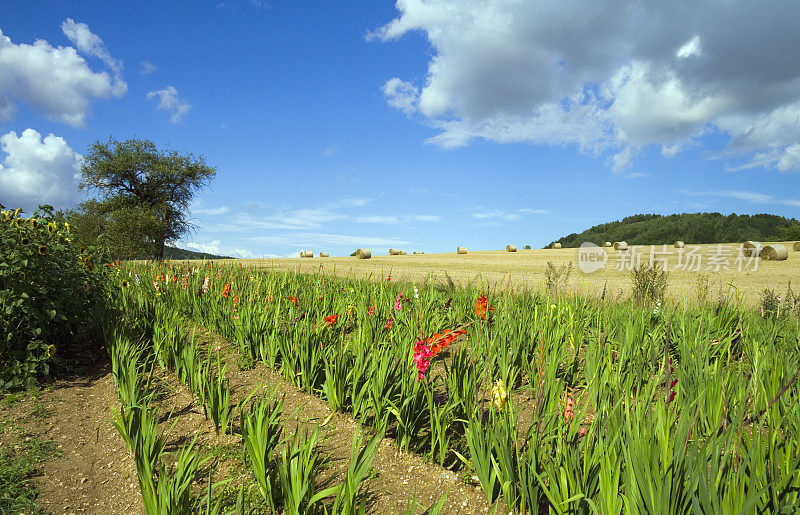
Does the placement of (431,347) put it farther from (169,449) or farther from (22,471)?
(22,471)

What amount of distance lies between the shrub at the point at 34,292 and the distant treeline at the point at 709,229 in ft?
162

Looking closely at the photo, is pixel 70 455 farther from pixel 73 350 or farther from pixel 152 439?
pixel 73 350

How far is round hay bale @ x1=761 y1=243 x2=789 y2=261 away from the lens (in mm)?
24188

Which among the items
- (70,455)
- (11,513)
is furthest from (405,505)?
(70,455)

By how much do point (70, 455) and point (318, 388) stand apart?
2.01 metres

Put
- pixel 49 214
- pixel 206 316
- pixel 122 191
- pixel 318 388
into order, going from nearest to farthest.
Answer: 1. pixel 318 388
2. pixel 49 214
3. pixel 206 316
4. pixel 122 191

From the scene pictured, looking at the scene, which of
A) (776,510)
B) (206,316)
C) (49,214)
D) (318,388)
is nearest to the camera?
(776,510)

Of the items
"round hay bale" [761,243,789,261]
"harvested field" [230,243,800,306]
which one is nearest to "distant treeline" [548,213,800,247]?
"round hay bale" [761,243,789,261]

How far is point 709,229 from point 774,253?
28294 millimetres

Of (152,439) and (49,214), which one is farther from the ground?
(49,214)

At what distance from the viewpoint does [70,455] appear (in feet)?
11.6

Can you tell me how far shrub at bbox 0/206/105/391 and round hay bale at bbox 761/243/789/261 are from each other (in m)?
30.8

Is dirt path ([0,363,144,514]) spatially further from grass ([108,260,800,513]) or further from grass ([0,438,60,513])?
grass ([108,260,800,513])

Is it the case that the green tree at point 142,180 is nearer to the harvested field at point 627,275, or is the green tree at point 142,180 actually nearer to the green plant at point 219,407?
the harvested field at point 627,275
